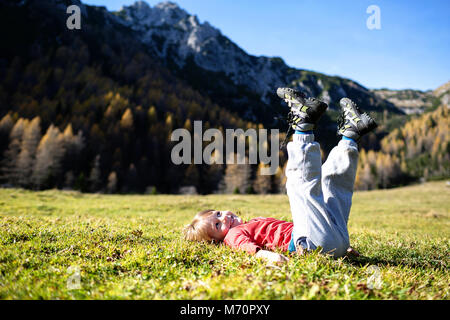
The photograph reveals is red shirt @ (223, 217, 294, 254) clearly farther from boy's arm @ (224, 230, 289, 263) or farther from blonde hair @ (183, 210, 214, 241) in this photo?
blonde hair @ (183, 210, 214, 241)

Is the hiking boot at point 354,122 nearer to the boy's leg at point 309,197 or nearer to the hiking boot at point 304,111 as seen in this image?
the hiking boot at point 304,111

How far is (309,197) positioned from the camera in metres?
3.59

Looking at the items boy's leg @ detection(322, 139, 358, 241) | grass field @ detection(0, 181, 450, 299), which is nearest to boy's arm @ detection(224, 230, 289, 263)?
grass field @ detection(0, 181, 450, 299)

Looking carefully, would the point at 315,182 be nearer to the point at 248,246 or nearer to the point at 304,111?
the point at 304,111

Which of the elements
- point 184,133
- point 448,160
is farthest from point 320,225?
point 448,160

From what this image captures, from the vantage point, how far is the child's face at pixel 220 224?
5250 mm

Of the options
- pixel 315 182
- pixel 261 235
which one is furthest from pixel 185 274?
pixel 315 182

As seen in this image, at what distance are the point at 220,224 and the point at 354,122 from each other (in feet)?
10.5

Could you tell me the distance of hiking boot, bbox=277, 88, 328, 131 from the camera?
383 cm

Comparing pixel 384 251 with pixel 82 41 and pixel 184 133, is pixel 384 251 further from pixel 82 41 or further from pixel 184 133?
pixel 82 41

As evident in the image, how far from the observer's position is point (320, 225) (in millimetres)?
3670

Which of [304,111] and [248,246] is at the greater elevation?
[304,111]

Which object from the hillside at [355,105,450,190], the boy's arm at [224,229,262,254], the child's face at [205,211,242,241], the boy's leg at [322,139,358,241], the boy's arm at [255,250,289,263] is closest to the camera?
the boy's arm at [255,250,289,263]
